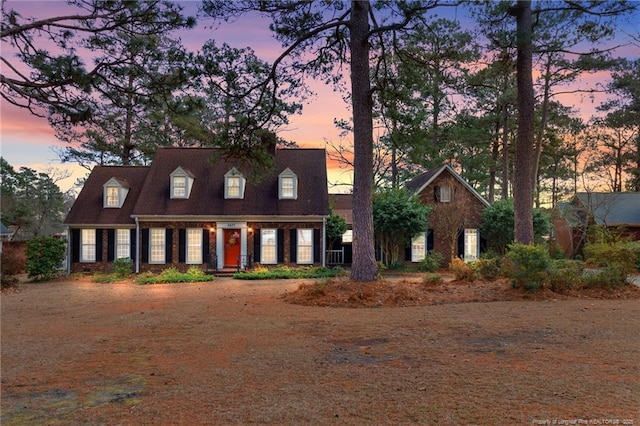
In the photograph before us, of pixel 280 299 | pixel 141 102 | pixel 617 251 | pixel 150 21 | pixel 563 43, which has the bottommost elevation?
pixel 280 299

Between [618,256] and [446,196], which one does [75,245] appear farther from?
[618,256]

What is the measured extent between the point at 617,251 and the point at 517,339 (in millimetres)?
7623

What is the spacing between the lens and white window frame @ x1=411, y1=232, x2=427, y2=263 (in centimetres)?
2359

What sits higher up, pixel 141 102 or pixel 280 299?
pixel 141 102

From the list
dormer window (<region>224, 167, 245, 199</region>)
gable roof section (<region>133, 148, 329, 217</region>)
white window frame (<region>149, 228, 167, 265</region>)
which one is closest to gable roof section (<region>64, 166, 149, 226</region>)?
gable roof section (<region>133, 148, 329, 217</region>)

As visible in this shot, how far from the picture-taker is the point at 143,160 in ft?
100

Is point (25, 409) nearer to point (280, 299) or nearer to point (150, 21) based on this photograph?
point (150, 21)

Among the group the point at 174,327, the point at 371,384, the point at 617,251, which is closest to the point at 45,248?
the point at 174,327

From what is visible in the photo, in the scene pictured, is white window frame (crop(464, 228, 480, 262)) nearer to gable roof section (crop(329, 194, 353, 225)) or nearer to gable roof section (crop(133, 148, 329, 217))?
gable roof section (crop(133, 148, 329, 217))

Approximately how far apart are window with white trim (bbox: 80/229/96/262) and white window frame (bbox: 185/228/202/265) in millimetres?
4311

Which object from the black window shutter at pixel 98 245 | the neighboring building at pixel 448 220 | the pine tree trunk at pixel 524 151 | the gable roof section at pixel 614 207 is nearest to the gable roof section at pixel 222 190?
the black window shutter at pixel 98 245

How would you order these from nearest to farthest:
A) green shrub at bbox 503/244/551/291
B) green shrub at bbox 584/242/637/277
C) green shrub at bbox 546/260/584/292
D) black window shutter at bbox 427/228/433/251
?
green shrub at bbox 503/244/551/291 < green shrub at bbox 546/260/584/292 < green shrub at bbox 584/242/637/277 < black window shutter at bbox 427/228/433/251

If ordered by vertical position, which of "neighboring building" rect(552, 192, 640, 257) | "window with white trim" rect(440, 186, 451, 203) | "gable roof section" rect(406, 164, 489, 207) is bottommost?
"neighboring building" rect(552, 192, 640, 257)

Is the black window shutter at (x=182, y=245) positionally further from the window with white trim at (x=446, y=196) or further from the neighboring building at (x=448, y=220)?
the window with white trim at (x=446, y=196)
